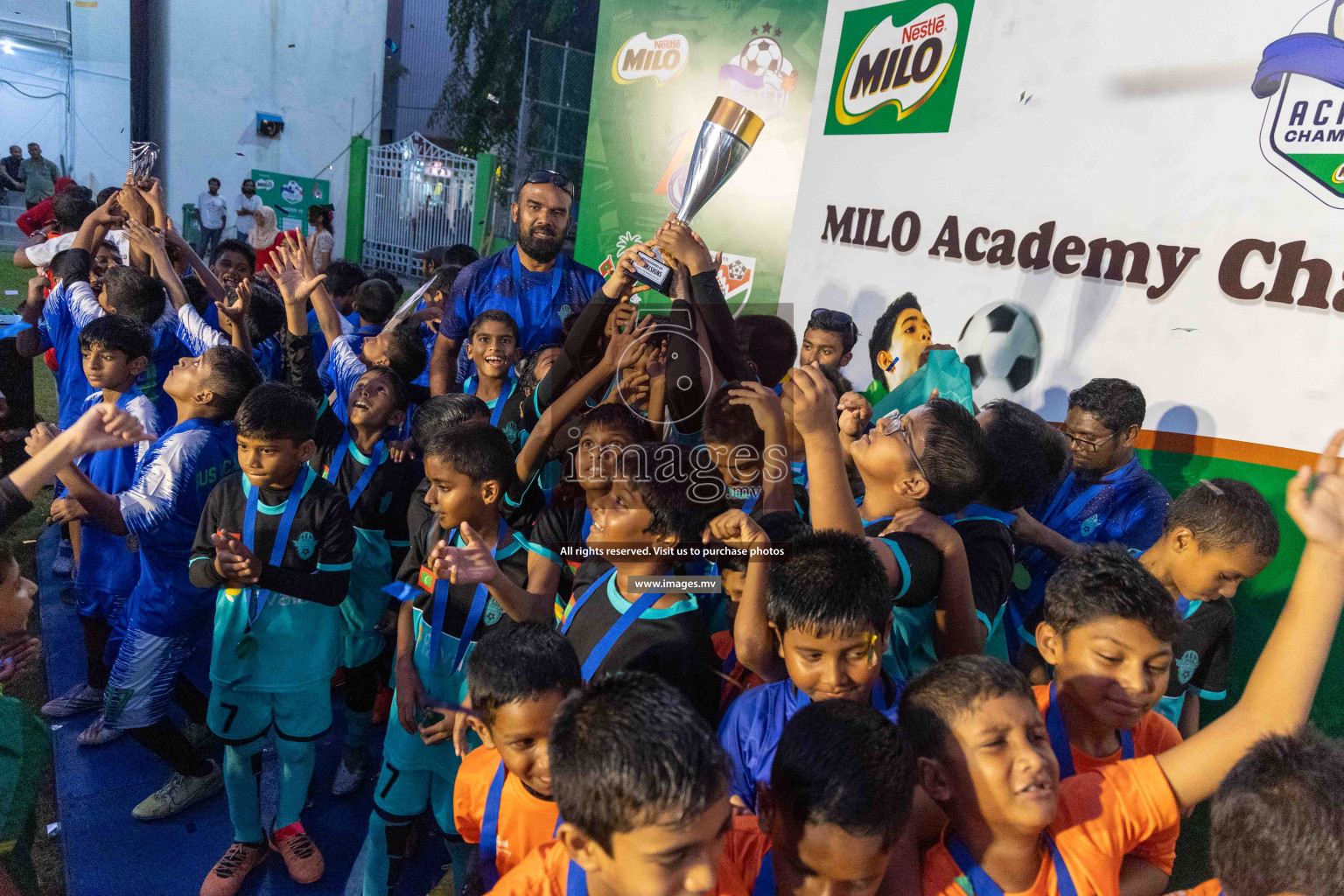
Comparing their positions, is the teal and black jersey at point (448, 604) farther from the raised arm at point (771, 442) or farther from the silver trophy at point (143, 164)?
the silver trophy at point (143, 164)

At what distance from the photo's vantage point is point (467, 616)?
8.39 feet

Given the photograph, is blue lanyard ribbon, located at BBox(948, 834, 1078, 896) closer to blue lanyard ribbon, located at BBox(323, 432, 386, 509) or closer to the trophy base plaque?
the trophy base plaque

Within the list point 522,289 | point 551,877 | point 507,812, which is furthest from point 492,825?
point 522,289

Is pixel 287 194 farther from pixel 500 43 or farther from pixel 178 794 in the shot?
pixel 178 794

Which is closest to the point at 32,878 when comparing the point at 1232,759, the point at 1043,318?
the point at 1232,759

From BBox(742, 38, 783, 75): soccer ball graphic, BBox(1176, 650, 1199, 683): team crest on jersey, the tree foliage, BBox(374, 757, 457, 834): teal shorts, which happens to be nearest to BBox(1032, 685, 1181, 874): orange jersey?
BBox(1176, 650, 1199, 683): team crest on jersey

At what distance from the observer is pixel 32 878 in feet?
6.49

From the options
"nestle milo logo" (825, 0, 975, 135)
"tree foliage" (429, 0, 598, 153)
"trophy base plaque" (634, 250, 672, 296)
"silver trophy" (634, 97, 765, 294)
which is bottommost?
"trophy base plaque" (634, 250, 672, 296)

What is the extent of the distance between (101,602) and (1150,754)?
147 inches

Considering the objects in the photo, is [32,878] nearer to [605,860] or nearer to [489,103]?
[605,860]

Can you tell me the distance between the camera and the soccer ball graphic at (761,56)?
19.1ft

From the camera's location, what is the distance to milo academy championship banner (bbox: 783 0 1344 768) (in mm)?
3195

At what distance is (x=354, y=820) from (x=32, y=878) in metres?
1.26

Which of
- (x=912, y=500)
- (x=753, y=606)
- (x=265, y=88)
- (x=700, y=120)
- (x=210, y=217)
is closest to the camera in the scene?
(x=753, y=606)
